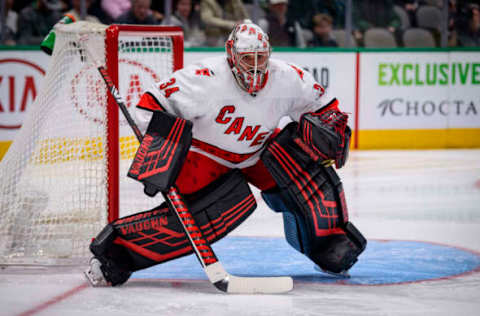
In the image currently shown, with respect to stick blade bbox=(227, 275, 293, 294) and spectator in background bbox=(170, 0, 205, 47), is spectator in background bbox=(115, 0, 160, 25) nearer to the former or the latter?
spectator in background bbox=(170, 0, 205, 47)

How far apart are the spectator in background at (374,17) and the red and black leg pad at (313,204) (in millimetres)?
4761

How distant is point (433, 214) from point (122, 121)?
1817 millimetres

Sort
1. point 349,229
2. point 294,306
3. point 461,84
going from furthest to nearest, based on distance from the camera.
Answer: point 461,84, point 349,229, point 294,306

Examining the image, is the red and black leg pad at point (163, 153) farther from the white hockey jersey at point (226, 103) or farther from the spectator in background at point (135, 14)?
the spectator in background at point (135, 14)

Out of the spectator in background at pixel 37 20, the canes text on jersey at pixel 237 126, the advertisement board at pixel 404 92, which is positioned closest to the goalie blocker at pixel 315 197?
the canes text on jersey at pixel 237 126

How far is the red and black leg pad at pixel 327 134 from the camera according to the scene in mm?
2898

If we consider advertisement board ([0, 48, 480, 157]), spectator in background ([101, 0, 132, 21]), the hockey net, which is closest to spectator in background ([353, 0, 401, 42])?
advertisement board ([0, 48, 480, 157])

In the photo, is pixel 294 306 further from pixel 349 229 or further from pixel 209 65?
pixel 209 65

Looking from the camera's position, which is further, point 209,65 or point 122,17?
point 122,17

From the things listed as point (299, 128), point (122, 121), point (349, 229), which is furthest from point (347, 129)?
point (122, 121)

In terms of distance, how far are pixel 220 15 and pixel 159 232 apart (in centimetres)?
452

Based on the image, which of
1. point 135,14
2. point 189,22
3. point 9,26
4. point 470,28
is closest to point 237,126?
point 135,14

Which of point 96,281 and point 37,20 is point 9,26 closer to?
point 37,20

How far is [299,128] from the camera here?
3.01 metres
